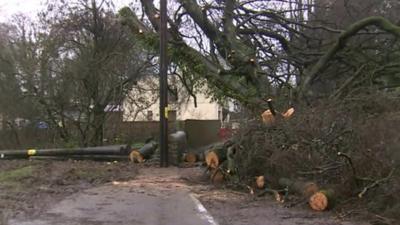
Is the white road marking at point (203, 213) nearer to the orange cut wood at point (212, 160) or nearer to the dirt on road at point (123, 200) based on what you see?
the dirt on road at point (123, 200)

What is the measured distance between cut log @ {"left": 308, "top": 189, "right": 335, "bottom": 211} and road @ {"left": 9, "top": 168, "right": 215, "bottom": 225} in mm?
1817

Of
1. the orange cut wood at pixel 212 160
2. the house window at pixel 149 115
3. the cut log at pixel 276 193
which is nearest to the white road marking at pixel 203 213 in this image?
the cut log at pixel 276 193

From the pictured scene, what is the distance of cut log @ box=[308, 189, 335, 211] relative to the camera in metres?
10.2

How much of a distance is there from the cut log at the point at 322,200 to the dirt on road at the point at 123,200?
0.13m

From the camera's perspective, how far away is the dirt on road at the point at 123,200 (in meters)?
9.78

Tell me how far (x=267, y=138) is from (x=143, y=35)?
421 inches

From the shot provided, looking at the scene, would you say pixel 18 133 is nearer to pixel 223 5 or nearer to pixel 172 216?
pixel 223 5

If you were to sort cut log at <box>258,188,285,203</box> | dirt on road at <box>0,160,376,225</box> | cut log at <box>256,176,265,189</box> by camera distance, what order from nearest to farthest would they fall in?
dirt on road at <box>0,160,376,225</box> < cut log at <box>258,188,285,203</box> < cut log at <box>256,176,265,189</box>

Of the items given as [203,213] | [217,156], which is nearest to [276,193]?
[203,213]

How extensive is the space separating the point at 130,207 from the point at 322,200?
3385 millimetres

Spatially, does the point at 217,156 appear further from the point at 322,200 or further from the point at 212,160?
the point at 322,200

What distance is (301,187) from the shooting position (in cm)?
1127

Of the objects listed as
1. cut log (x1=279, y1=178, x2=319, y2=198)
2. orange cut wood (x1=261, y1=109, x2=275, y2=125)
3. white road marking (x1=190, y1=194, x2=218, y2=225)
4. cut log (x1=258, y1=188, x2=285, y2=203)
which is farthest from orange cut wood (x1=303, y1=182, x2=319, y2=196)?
orange cut wood (x1=261, y1=109, x2=275, y2=125)

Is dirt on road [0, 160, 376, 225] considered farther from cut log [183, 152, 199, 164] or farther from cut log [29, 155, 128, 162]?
cut log [29, 155, 128, 162]
